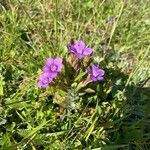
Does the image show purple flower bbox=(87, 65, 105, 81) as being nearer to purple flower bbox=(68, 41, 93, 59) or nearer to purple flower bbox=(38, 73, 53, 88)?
purple flower bbox=(68, 41, 93, 59)

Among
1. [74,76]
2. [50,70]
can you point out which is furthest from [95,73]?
[50,70]

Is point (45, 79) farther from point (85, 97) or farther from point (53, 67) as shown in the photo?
point (85, 97)

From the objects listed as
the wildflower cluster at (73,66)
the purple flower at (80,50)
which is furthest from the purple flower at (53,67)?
the purple flower at (80,50)

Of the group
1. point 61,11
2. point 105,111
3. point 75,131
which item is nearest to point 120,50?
point 61,11

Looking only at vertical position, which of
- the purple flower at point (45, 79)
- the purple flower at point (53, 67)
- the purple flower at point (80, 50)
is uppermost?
the purple flower at point (80, 50)

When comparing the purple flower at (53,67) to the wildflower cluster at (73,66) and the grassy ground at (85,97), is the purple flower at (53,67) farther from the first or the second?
the grassy ground at (85,97)

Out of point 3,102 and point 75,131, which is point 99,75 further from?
point 3,102
